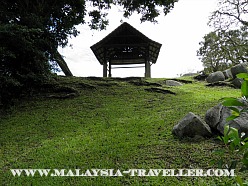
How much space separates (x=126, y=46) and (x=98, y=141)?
10.4 m

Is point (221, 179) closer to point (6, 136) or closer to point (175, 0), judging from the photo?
point (6, 136)

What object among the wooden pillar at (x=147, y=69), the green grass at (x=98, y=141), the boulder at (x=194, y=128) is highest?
the wooden pillar at (x=147, y=69)

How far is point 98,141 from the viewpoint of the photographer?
3867 millimetres

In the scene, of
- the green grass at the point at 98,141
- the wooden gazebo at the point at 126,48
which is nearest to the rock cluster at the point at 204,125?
the green grass at the point at 98,141

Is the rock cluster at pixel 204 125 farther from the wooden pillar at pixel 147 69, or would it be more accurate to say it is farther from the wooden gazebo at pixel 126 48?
the wooden pillar at pixel 147 69

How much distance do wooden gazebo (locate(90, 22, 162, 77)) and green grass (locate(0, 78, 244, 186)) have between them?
6.96m

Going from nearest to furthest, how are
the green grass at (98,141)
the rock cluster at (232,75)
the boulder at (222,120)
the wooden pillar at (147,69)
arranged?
the green grass at (98,141) < the boulder at (222,120) < the rock cluster at (232,75) < the wooden pillar at (147,69)

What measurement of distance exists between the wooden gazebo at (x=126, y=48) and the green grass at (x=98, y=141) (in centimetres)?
696

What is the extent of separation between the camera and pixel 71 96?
761cm

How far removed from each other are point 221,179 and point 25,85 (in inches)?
254

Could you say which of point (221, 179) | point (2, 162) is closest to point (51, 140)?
point (2, 162)

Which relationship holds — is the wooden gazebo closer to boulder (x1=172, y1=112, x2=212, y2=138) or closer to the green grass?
the green grass

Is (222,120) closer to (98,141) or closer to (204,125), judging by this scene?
(204,125)

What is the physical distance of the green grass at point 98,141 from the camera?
2828 mm
